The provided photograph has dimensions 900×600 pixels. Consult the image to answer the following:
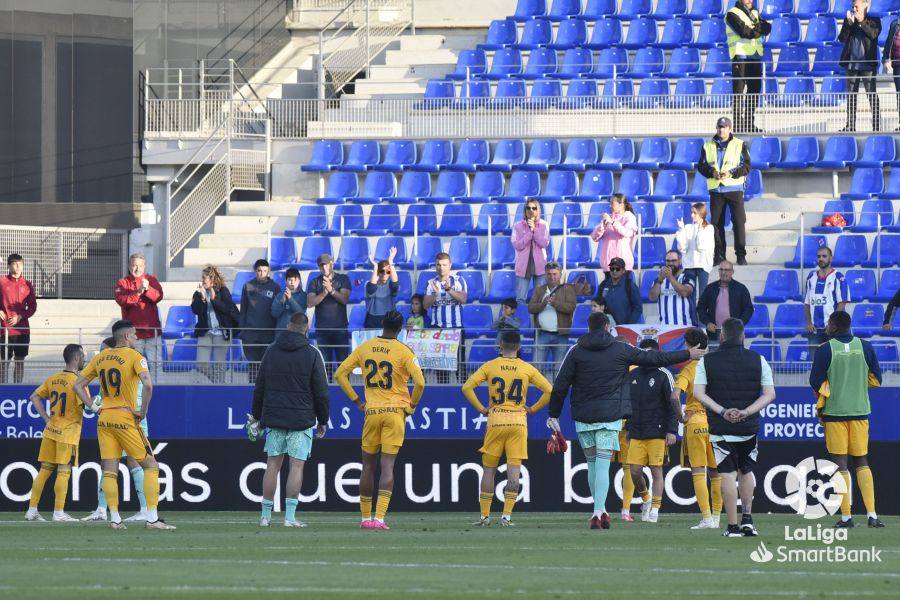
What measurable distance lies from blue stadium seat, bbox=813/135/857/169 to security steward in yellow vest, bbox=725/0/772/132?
1162 mm

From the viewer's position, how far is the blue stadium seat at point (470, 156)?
24953 millimetres

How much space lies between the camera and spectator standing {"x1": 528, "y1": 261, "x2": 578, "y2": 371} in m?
19.1

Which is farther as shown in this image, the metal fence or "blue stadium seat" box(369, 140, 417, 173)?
"blue stadium seat" box(369, 140, 417, 173)

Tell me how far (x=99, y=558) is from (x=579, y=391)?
16.9 ft

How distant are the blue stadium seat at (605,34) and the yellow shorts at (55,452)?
14280 mm

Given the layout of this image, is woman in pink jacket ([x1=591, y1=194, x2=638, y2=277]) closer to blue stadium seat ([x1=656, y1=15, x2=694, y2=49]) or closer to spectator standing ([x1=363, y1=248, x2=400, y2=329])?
spectator standing ([x1=363, y1=248, x2=400, y2=329])

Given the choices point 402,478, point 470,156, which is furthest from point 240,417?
point 470,156

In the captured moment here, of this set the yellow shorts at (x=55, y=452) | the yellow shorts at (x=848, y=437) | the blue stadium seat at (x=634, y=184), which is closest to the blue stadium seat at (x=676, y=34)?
the blue stadium seat at (x=634, y=184)

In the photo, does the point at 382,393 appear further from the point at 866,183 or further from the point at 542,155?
the point at 866,183

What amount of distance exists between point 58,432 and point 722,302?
7771 millimetres

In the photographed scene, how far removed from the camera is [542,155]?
25062 millimetres

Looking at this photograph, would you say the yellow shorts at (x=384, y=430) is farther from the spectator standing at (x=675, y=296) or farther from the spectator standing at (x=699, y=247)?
the spectator standing at (x=699, y=247)

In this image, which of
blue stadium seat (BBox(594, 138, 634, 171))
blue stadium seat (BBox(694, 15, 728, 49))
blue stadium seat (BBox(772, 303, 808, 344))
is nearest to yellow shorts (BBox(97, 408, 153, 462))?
blue stadium seat (BBox(772, 303, 808, 344))

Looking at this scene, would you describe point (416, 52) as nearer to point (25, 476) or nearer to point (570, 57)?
point (570, 57)
